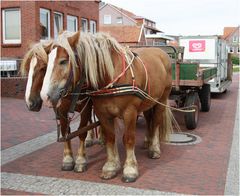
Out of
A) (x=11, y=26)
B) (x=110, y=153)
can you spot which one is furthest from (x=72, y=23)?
(x=110, y=153)

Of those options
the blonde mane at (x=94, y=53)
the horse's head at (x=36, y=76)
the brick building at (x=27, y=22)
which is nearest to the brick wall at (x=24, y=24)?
the brick building at (x=27, y=22)

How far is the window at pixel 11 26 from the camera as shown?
15984mm

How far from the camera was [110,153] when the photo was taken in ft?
16.5

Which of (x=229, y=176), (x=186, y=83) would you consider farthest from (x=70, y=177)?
(x=186, y=83)

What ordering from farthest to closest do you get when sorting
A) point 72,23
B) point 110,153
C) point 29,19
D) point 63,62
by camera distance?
point 72,23, point 29,19, point 110,153, point 63,62

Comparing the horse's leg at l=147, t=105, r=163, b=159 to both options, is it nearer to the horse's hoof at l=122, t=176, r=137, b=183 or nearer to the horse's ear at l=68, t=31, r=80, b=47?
the horse's hoof at l=122, t=176, r=137, b=183

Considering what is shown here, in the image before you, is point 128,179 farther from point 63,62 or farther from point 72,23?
point 72,23

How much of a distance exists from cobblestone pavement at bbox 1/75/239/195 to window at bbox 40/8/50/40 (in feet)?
27.8

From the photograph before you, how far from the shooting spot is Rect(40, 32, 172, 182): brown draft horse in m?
3.90

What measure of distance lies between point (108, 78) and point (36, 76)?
0.90 metres

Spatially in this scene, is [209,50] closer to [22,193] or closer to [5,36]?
[5,36]

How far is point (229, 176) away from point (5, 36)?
13.8 m

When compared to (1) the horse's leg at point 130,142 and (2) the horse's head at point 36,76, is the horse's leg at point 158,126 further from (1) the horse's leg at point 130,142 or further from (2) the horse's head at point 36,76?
(2) the horse's head at point 36,76

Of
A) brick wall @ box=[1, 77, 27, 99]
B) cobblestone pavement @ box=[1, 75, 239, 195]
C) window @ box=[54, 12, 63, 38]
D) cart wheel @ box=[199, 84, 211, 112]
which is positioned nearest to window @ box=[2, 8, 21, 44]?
window @ box=[54, 12, 63, 38]
